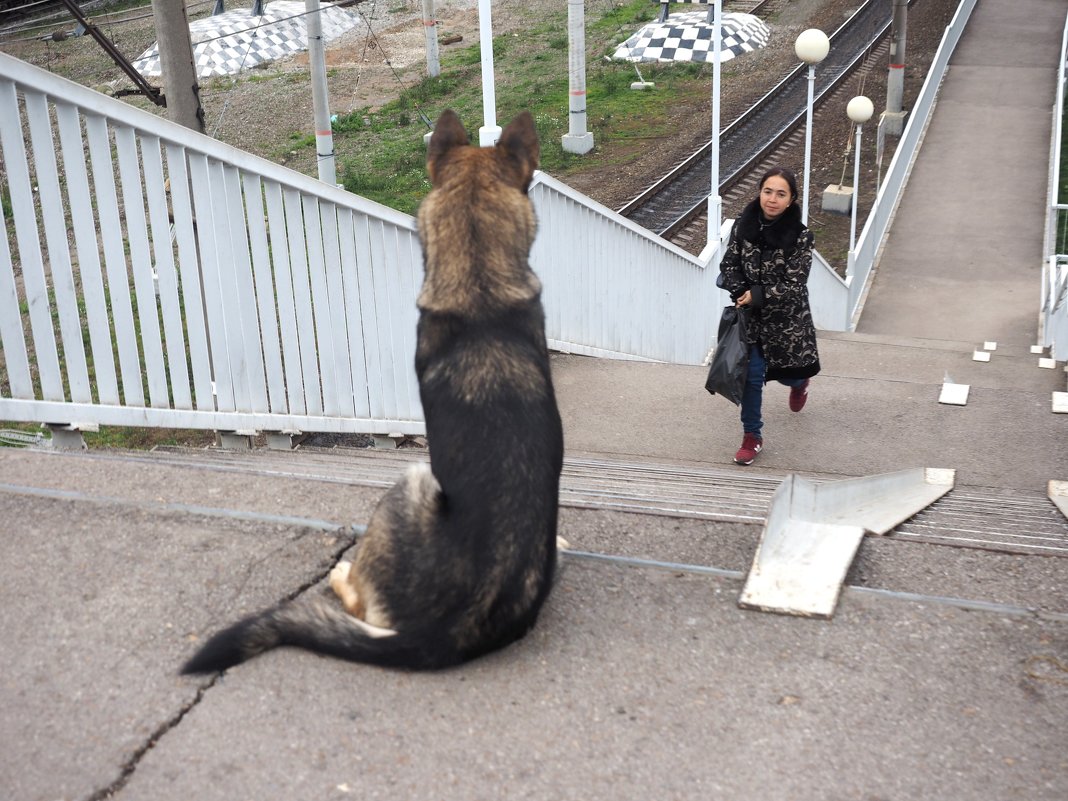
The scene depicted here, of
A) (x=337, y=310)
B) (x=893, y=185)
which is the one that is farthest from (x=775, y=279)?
(x=893, y=185)

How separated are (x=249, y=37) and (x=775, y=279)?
97.6 ft

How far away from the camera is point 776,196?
7.08 m

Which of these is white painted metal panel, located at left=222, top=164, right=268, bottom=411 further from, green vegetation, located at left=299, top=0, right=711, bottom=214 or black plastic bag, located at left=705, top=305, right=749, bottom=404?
green vegetation, located at left=299, top=0, right=711, bottom=214

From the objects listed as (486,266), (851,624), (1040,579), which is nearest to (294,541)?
(486,266)

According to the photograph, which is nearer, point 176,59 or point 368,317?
point 368,317

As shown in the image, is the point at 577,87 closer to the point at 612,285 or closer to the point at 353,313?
the point at 612,285

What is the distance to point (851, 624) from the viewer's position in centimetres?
371

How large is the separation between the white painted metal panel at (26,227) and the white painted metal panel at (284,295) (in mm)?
1135

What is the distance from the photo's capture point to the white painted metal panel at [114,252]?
501 centimetres

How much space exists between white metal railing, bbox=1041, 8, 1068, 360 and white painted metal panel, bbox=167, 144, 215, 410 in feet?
35.5

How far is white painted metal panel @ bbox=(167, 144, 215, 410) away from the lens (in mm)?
Answer: 5273

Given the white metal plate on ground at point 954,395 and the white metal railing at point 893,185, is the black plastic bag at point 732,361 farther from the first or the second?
the white metal railing at point 893,185

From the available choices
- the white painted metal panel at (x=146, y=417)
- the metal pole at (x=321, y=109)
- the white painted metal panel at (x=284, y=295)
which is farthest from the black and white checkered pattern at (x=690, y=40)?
the white painted metal panel at (x=146, y=417)

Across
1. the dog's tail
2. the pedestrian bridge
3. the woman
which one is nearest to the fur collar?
the woman
